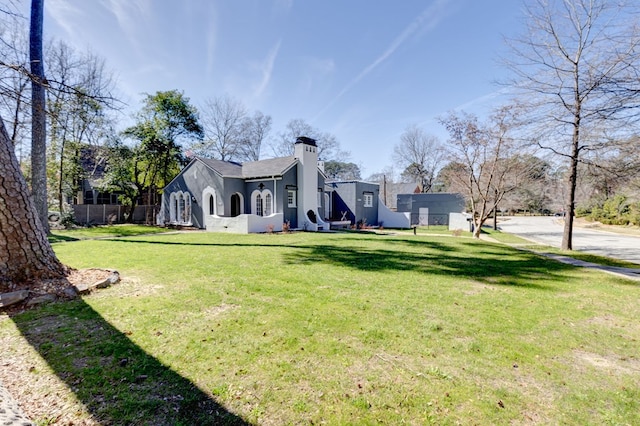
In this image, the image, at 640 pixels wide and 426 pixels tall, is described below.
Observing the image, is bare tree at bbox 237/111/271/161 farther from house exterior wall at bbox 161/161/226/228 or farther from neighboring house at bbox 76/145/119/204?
house exterior wall at bbox 161/161/226/228

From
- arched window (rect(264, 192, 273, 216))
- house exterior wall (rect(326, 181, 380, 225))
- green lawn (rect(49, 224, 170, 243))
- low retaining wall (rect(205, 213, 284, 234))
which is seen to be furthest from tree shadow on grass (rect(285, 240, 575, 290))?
house exterior wall (rect(326, 181, 380, 225))

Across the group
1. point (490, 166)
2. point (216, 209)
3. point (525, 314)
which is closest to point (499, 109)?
point (490, 166)

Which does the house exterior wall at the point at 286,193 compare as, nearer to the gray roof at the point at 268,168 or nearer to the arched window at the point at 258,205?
the gray roof at the point at 268,168

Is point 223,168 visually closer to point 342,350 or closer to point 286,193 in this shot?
point 286,193

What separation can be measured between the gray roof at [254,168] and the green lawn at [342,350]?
14.5 metres

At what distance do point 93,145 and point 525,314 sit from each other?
3075cm

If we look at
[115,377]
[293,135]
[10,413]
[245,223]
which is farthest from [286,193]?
[293,135]

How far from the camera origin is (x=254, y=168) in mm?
23141

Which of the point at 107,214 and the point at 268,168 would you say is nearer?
the point at 268,168

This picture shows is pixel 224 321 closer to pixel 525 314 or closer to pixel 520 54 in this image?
pixel 525 314

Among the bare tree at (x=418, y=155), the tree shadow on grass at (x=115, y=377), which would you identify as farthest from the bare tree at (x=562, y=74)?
the bare tree at (x=418, y=155)

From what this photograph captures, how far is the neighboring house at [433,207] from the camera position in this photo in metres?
33.2

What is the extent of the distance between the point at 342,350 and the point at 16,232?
6.00m

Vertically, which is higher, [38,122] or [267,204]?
[38,122]
